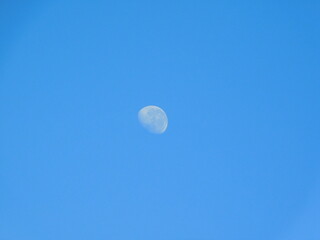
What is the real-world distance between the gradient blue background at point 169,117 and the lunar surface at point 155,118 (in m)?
0.04

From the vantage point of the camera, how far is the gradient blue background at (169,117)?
2088mm

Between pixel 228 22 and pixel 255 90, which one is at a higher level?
pixel 228 22

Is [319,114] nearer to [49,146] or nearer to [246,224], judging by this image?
[246,224]

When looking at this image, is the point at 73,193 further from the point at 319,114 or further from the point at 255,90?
the point at 319,114

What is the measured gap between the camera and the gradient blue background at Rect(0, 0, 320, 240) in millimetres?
2088

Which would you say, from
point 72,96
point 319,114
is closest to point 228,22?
point 319,114

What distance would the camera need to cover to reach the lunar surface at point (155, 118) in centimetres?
214

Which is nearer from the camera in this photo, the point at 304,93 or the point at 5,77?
the point at 5,77

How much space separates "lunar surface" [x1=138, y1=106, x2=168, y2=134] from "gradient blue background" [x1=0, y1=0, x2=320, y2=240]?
0.04m

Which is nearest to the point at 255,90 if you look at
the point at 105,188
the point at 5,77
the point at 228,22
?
the point at 228,22

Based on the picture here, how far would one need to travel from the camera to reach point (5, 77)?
2062 millimetres

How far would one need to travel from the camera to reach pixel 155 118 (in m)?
2.13

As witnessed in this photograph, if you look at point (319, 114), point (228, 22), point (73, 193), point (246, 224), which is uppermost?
point (228, 22)

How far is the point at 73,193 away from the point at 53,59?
33.0 inches
